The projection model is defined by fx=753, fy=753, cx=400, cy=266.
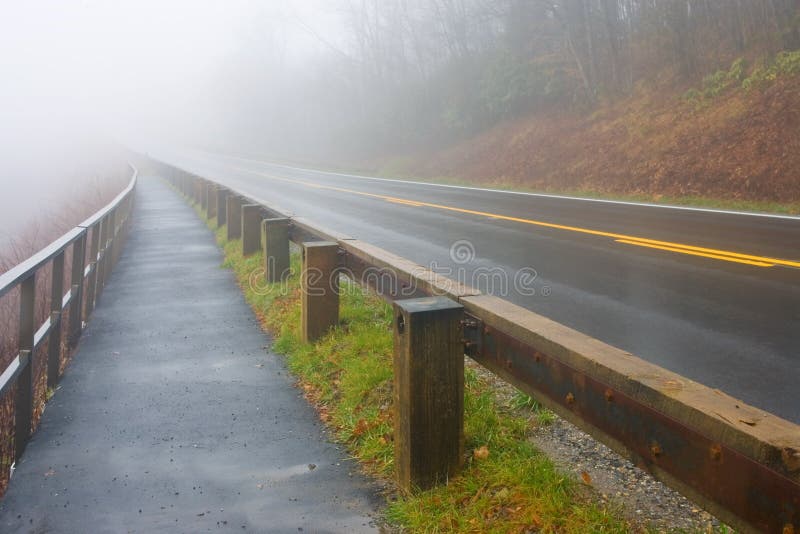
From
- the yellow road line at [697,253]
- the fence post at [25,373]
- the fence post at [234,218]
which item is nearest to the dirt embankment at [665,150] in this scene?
the yellow road line at [697,253]

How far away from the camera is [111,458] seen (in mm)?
4270

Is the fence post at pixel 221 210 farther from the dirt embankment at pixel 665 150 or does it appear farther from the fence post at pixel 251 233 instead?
the dirt embankment at pixel 665 150

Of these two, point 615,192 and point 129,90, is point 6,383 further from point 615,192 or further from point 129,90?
point 129,90

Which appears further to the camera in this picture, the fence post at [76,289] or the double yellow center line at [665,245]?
the double yellow center line at [665,245]

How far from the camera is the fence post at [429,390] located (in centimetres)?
347

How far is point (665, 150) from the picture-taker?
2109cm

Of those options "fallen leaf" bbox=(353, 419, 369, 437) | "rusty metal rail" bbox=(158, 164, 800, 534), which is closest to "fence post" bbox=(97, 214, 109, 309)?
"fallen leaf" bbox=(353, 419, 369, 437)

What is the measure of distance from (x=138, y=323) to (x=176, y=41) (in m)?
181

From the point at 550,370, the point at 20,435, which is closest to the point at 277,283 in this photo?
the point at 20,435

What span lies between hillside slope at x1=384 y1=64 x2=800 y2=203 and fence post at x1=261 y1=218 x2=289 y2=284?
1180cm

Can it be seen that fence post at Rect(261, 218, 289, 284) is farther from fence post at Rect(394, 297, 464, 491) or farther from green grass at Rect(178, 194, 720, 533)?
fence post at Rect(394, 297, 464, 491)

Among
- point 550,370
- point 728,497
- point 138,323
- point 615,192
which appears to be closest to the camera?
point 728,497

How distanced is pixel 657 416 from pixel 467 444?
182 cm

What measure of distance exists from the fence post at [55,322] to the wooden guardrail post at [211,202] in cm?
1028
